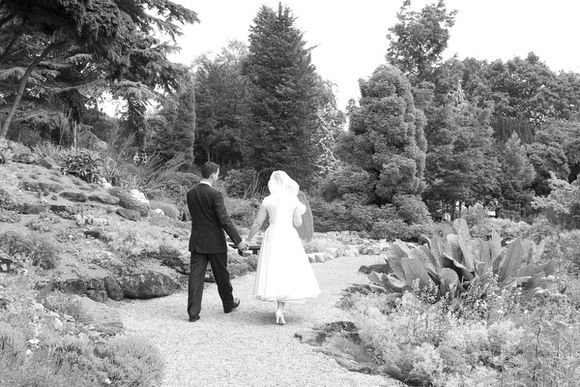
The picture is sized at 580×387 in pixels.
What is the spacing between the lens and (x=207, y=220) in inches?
253

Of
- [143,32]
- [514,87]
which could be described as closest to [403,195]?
[143,32]

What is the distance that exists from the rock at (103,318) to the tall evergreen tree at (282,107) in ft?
63.7

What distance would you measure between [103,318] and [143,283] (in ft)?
7.01

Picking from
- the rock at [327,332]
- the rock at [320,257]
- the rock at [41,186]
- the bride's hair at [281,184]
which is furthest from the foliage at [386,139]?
the rock at [327,332]

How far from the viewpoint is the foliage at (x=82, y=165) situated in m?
12.0

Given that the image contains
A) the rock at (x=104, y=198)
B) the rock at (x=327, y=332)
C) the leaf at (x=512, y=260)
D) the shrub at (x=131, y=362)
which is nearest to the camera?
the shrub at (x=131, y=362)

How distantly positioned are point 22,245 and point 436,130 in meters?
21.2

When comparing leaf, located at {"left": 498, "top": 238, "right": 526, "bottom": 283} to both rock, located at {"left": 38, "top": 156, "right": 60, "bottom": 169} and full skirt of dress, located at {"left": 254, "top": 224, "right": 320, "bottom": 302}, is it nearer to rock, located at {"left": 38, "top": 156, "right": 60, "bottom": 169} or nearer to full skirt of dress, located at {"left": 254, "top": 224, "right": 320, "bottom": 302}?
full skirt of dress, located at {"left": 254, "top": 224, "right": 320, "bottom": 302}

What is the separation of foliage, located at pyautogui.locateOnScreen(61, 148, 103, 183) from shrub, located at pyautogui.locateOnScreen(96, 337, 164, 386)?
28.8ft

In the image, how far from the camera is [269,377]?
4.27 metres

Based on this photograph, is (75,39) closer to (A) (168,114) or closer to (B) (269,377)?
(B) (269,377)

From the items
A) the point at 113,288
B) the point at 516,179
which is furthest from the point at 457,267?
the point at 516,179

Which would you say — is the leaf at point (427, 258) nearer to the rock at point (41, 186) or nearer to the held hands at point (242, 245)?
the held hands at point (242, 245)

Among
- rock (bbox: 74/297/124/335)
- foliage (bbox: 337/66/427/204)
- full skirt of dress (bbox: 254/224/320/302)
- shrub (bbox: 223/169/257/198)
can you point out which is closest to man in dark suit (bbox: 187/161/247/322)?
full skirt of dress (bbox: 254/224/320/302)
